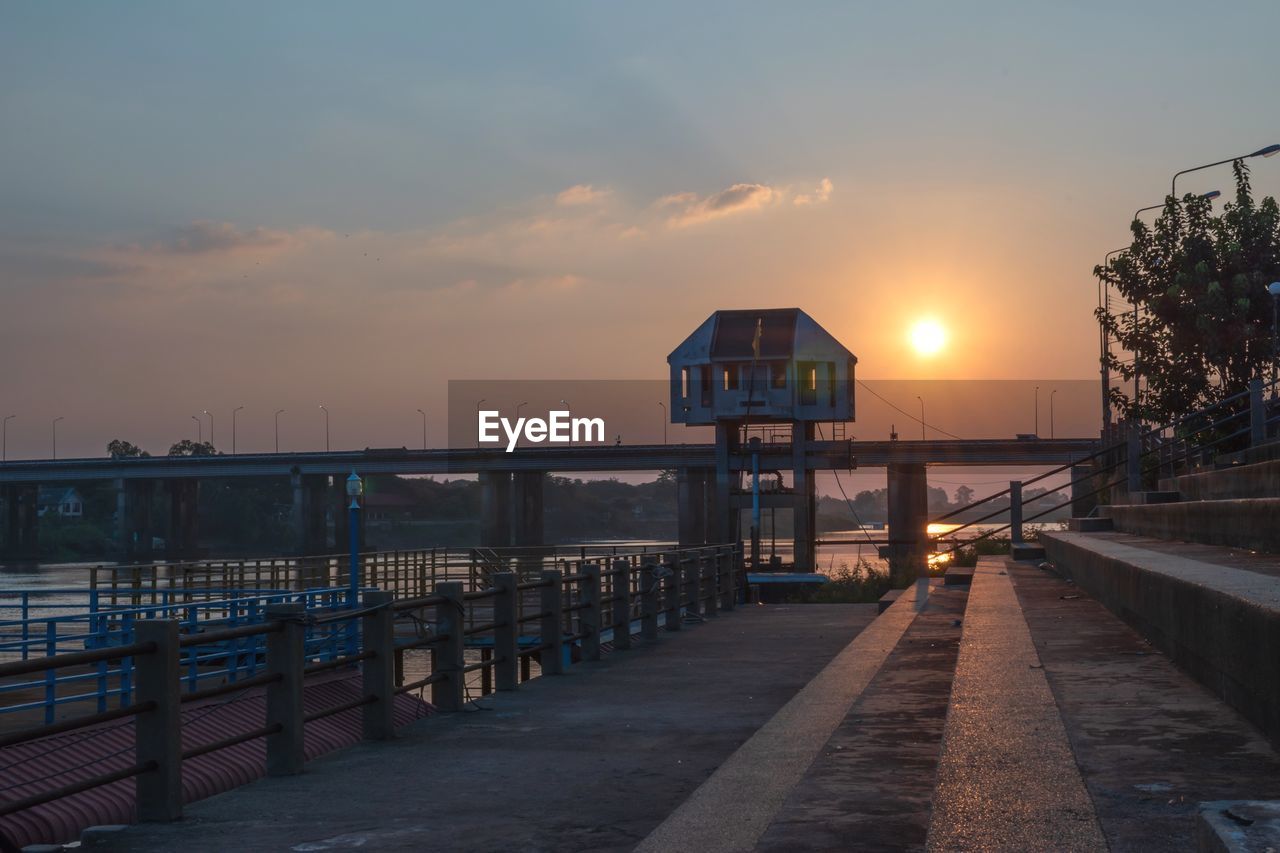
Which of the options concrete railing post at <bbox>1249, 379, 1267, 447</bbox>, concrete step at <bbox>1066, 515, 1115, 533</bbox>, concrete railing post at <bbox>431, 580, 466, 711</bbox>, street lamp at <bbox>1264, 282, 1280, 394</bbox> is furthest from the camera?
street lamp at <bbox>1264, 282, 1280, 394</bbox>

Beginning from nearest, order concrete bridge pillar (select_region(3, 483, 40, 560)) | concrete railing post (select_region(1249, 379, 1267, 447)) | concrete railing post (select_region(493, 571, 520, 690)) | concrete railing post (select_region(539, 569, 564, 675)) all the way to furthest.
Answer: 1. concrete railing post (select_region(493, 571, 520, 690))
2. concrete railing post (select_region(539, 569, 564, 675))
3. concrete railing post (select_region(1249, 379, 1267, 447))
4. concrete bridge pillar (select_region(3, 483, 40, 560))

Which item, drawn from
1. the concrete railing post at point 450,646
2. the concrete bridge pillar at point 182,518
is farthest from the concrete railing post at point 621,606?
the concrete bridge pillar at point 182,518

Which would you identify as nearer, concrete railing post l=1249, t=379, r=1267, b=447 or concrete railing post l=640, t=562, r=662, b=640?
concrete railing post l=1249, t=379, r=1267, b=447

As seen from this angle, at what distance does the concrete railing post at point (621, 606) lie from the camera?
18875mm

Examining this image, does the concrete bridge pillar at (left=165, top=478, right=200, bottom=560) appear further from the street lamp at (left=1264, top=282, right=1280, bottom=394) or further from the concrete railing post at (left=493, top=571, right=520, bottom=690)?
the concrete railing post at (left=493, top=571, right=520, bottom=690)

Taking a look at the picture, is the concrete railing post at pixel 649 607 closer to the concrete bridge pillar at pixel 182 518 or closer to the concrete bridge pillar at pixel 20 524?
the concrete bridge pillar at pixel 182 518

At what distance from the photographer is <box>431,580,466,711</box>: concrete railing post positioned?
474 inches

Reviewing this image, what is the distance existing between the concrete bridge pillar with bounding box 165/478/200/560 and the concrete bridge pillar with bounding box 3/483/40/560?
703 inches

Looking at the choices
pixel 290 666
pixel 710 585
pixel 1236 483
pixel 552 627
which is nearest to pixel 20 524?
pixel 710 585

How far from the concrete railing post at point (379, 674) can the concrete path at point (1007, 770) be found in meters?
4.39

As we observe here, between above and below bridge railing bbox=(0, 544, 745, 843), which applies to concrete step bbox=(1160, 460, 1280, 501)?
above

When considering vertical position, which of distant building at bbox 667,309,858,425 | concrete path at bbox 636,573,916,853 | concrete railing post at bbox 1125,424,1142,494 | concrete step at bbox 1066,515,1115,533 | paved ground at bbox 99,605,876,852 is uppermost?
distant building at bbox 667,309,858,425

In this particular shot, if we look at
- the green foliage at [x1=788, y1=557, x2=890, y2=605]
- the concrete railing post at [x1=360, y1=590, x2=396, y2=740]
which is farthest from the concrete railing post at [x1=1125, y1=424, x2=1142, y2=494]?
the concrete railing post at [x1=360, y1=590, x2=396, y2=740]

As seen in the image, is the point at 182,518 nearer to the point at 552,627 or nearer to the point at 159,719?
the point at 552,627
